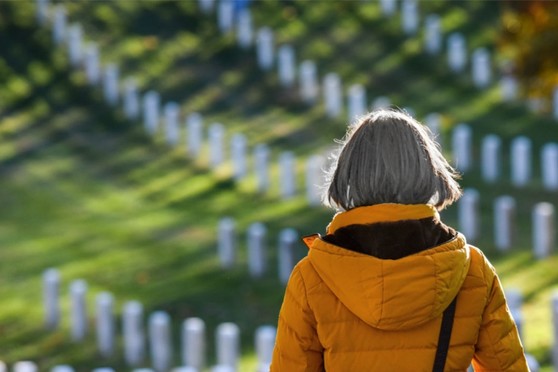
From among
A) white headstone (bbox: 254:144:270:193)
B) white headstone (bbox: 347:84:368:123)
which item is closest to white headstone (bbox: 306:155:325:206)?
white headstone (bbox: 254:144:270:193)

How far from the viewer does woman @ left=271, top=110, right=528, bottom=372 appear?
349 cm

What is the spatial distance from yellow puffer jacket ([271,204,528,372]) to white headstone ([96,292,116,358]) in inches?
323

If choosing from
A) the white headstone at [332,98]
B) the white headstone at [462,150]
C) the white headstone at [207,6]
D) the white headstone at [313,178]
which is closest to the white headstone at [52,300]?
the white headstone at [313,178]

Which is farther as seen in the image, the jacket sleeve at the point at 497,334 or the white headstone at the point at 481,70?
the white headstone at the point at 481,70

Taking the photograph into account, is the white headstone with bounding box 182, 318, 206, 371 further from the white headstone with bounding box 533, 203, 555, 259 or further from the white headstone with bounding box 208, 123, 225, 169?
the white headstone with bounding box 208, 123, 225, 169

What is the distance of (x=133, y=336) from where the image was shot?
11508mm

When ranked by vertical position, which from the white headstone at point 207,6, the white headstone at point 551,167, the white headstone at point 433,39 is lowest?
the white headstone at point 551,167

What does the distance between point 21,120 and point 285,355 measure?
1810cm

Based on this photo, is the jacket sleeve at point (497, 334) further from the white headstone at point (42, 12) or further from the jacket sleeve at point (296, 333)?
the white headstone at point (42, 12)

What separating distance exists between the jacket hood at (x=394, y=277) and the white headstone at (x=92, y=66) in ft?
63.1

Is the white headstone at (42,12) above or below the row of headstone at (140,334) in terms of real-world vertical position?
above

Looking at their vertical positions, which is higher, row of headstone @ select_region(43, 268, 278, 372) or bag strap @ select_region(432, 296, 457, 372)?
bag strap @ select_region(432, 296, 457, 372)

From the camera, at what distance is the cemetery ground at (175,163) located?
13164 millimetres

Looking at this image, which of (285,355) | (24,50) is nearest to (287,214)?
(24,50)
